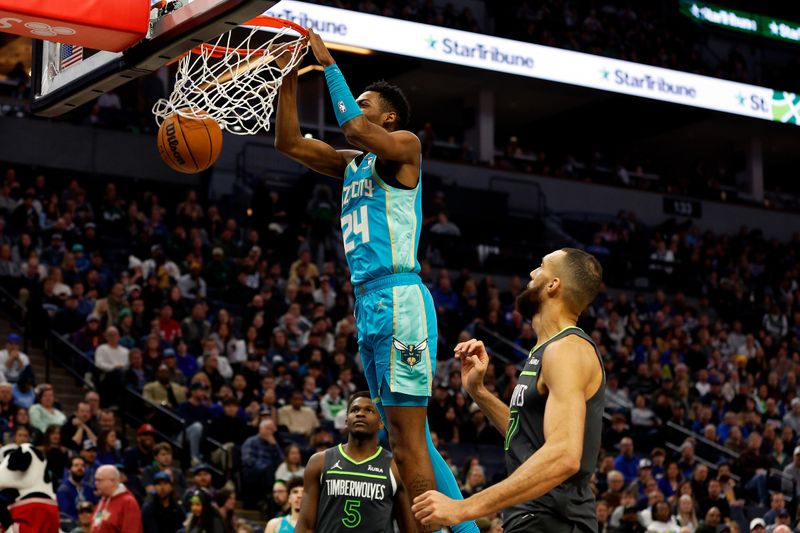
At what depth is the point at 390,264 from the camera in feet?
20.2

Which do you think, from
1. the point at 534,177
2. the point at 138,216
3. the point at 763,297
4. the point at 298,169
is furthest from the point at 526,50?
the point at 138,216

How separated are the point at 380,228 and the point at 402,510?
182cm

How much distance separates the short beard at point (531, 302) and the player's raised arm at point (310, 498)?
9.39 ft

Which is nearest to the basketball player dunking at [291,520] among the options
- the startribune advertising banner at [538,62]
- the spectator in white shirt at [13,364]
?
the spectator in white shirt at [13,364]

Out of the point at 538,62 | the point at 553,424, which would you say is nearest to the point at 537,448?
the point at 553,424

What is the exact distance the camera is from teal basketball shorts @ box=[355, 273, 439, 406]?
600 cm

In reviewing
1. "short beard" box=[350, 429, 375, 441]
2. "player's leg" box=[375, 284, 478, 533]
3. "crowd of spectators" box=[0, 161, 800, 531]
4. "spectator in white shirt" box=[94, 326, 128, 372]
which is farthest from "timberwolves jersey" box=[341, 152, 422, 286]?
"spectator in white shirt" box=[94, 326, 128, 372]

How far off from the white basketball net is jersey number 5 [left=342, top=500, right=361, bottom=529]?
2242 mm

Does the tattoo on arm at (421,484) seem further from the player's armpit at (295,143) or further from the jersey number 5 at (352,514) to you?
the player's armpit at (295,143)

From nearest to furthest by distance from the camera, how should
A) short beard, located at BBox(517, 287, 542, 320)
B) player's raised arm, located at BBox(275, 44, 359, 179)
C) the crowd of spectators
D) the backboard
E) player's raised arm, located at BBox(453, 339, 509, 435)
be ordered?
short beard, located at BBox(517, 287, 542, 320), player's raised arm, located at BBox(453, 339, 509, 435), the backboard, player's raised arm, located at BBox(275, 44, 359, 179), the crowd of spectators

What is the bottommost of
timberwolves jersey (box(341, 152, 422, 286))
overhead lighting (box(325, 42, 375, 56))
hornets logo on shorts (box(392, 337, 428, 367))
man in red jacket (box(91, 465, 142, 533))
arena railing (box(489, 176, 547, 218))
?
man in red jacket (box(91, 465, 142, 533))

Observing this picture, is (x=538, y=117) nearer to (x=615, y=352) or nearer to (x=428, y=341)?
(x=615, y=352)

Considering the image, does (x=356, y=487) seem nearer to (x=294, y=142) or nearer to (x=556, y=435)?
(x=294, y=142)

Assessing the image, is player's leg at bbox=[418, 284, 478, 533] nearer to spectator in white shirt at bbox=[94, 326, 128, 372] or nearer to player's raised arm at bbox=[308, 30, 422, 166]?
player's raised arm at bbox=[308, 30, 422, 166]
